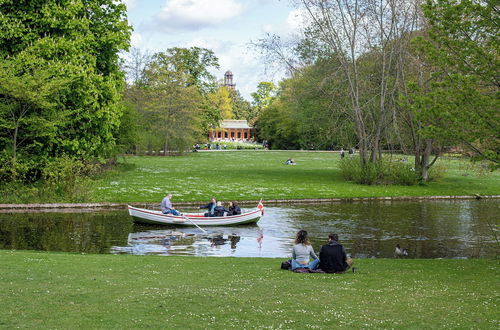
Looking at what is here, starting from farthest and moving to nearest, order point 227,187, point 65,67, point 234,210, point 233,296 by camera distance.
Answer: point 227,187 → point 65,67 → point 234,210 → point 233,296

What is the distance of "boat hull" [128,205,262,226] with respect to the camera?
87.0 feet

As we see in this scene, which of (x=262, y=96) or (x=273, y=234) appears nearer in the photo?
(x=273, y=234)

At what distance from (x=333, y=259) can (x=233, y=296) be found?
4.40 meters

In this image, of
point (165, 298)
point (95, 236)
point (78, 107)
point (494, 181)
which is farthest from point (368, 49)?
point (165, 298)

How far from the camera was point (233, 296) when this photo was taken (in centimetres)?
1101

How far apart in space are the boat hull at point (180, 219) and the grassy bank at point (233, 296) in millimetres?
10501

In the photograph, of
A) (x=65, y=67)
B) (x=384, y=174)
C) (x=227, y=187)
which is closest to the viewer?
(x=65, y=67)

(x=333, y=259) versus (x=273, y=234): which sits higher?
(x=333, y=259)

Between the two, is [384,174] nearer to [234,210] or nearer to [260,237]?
[234,210]

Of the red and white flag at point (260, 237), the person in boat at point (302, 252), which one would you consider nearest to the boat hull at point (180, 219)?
the red and white flag at point (260, 237)

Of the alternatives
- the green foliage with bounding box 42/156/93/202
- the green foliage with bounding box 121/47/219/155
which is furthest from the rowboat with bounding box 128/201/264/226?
the green foliage with bounding box 121/47/219/155

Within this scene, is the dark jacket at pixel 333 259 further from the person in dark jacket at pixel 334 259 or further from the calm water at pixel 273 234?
the calm water at pixel 273 234

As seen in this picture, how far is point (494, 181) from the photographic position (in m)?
53.3

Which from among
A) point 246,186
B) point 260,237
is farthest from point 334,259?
point 246,186
